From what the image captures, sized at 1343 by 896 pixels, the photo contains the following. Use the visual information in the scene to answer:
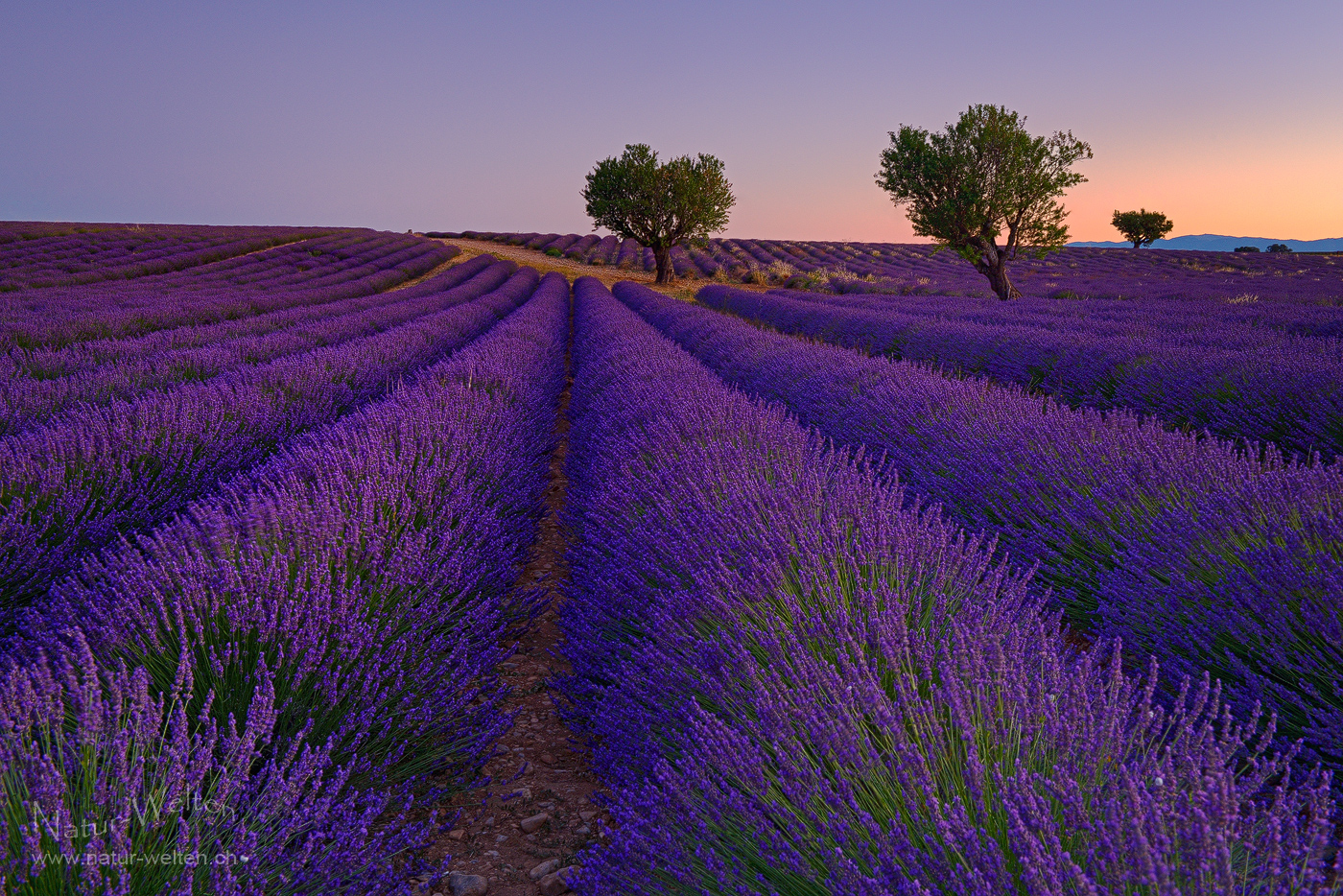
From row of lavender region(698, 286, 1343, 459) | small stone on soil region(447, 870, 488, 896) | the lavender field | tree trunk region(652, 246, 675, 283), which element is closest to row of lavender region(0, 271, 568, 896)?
the lavender field

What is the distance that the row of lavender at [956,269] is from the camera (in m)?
17.8

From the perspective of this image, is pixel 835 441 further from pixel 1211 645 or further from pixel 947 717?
pixel 947 717

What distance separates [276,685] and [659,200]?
2449cm

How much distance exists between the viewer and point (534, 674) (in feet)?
8.18

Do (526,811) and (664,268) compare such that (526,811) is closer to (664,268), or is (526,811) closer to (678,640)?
(678,640)

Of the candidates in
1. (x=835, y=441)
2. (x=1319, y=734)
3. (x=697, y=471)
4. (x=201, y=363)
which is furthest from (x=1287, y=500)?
(x=201, y=363)

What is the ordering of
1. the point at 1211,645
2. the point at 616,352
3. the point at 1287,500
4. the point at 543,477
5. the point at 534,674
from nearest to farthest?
the point at 1211,645, the point at 1287,500, the point at 534,674, the point at 543,477, the point at 616,352

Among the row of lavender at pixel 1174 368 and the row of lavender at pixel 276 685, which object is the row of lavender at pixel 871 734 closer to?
the row of lavender at pixel 276 685

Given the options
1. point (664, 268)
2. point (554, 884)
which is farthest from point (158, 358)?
point (664, 268)

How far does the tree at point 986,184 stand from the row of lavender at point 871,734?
14920 mm

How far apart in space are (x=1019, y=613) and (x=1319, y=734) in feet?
2.10

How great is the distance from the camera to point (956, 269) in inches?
1371

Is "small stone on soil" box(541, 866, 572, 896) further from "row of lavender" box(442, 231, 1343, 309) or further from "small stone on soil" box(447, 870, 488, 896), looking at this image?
"row of lavender" box(442, 231, 1343, 309)

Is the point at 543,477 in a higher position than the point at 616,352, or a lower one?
lower
